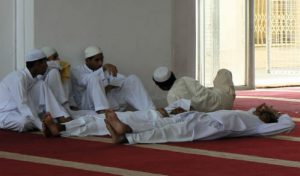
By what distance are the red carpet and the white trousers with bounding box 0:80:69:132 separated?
0.27 meters

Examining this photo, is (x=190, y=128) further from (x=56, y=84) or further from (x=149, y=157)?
(x=56, y=84)

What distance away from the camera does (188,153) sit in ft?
13.7

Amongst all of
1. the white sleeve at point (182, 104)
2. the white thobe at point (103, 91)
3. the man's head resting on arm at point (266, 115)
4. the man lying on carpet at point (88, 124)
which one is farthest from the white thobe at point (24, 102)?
the man's head resting on arm at point (266, 115)

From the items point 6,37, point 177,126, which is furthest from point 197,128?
point 6,37

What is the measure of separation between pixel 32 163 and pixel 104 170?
524 millimetres

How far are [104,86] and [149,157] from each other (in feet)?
7.27

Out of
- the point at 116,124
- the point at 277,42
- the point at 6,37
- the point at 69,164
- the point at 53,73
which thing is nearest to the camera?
the point at 69,164

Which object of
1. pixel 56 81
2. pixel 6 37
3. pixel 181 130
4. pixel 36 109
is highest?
pixel 6 37

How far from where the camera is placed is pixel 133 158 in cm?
398

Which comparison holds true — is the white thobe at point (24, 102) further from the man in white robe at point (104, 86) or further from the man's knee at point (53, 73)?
the man in white robe at point (104, 86)

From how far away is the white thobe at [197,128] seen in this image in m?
4.58

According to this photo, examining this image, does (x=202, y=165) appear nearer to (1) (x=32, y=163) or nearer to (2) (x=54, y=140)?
(1) (x=32, y=163)

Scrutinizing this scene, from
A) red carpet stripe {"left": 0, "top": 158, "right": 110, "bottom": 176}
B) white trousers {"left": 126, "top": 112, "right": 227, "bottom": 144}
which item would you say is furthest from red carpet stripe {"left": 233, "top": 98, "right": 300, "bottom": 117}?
red carpet stripe {"left": 0, "top": 158, "right": 110, "bottom": 176}

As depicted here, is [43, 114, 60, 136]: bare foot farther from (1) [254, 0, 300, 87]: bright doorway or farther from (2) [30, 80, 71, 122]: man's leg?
(1) [254, 0, 300, 87]: bright doorway
